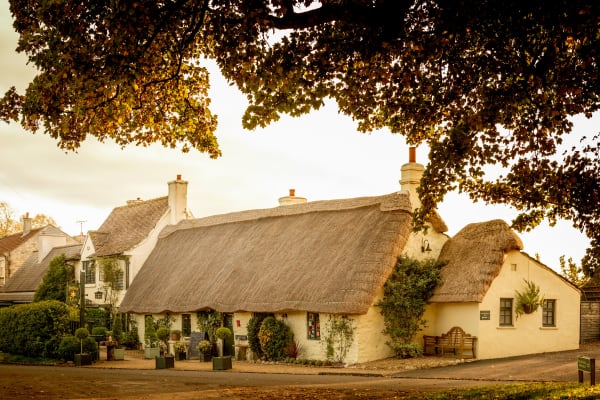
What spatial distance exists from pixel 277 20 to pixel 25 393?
10201 mm

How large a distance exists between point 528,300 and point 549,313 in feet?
7.50

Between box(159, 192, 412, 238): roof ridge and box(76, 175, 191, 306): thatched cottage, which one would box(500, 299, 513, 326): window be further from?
box(76, 175, 191, 306): thatched cottage

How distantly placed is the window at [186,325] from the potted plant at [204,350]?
422 cm

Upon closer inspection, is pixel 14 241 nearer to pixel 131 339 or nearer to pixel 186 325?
pixel 131 339

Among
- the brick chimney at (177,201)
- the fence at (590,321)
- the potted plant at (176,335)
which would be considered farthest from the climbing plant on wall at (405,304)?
the brick chimney at (177,201)

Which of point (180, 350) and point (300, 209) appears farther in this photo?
point (300, 209)

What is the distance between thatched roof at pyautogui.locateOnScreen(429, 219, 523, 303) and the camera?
1084 inches

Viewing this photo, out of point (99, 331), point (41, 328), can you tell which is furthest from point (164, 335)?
point (41, 328)

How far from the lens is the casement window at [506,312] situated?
93.9ft

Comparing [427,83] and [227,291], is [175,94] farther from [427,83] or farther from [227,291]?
[227,291]

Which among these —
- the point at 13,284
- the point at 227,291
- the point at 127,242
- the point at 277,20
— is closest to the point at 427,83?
the point at 277,20

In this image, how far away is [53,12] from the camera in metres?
11.1

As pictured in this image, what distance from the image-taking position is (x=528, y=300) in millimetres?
28672

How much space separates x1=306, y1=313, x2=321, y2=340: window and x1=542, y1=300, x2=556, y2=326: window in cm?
959
